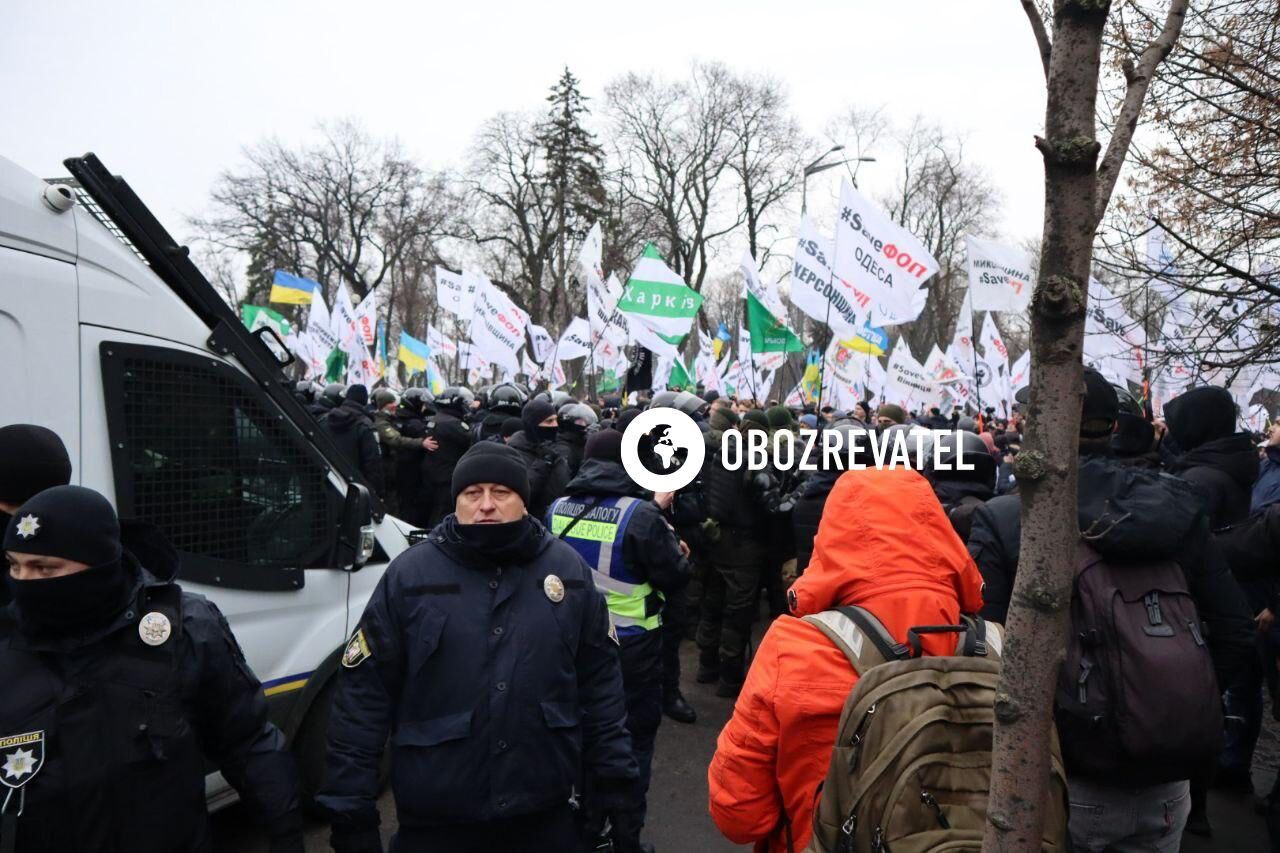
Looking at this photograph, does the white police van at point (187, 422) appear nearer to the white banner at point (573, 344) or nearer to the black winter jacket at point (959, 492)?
the black winter jacket at point (959, 492)

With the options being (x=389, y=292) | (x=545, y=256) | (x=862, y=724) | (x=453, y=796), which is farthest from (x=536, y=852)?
(x=389, y=292)

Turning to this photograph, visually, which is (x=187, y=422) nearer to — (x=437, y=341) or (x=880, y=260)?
(x=880, y=260)

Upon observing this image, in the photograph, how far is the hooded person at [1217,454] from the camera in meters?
Result: 4.20

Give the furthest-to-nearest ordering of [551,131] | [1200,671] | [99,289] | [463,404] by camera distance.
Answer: [551,131] → [463,404] → [99,289] → [1200,671]

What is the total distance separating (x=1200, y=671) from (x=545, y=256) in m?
37.2

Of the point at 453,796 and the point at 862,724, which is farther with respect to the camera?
the point at 453,796

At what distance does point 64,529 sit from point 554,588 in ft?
4.07

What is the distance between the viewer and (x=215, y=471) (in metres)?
3.11

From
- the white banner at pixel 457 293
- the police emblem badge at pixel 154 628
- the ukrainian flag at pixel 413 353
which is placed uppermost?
the white banner at pixel 457 293

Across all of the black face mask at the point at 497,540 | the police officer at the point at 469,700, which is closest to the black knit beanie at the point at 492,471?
the police officer at the point at 469,700

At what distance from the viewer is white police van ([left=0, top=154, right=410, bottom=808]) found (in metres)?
2.67

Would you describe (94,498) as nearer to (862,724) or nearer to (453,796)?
(453,796)

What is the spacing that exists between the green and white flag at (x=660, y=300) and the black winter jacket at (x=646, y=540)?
831 centimetres

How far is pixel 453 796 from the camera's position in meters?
2.24
